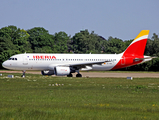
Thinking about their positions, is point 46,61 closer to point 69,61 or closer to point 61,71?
point 61,71

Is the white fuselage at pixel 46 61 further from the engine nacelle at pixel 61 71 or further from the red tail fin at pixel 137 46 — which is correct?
the red tail fin at pixel 137 46

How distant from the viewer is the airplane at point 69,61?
40.5 m

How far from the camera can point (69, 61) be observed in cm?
4238

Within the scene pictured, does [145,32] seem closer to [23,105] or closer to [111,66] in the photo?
[111,66]

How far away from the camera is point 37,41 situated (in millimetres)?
150125

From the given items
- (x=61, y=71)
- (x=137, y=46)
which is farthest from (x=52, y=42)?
(x=61, y=71)

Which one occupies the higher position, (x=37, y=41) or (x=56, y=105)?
(x=37, y=41)

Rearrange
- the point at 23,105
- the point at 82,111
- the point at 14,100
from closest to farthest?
the point at 82,111, the point at 23,105, the point at 14,100

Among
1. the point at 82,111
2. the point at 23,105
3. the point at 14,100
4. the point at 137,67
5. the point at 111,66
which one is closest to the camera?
the point at 82,111

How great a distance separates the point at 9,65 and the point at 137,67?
38.0 meters

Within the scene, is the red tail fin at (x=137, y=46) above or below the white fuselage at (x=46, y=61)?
above

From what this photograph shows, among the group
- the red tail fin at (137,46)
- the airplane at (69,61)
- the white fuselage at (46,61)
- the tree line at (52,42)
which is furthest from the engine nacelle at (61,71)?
the tree line at (52,42)

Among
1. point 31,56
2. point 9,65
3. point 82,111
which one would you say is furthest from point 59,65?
point 82,111

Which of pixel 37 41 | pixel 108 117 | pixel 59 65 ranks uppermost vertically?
pixel 37 41
